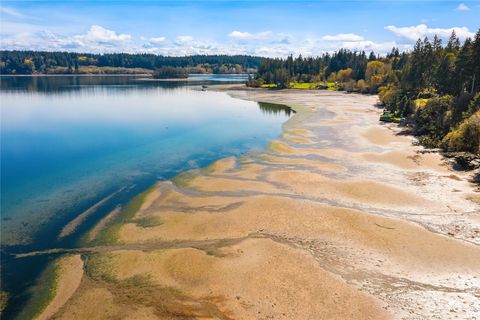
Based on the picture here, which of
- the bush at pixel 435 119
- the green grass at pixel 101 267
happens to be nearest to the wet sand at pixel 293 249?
the green grass at pixel 101 267

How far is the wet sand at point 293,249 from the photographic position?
1858 centimetres

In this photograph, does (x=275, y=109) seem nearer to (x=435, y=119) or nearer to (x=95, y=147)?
(x=435, y=119)

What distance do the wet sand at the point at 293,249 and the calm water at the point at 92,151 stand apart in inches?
193

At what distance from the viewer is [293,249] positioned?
24172 mm

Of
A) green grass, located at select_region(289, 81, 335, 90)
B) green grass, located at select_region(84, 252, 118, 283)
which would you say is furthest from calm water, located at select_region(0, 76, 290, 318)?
green grass, located at select_region(289, 81, 335, 90)

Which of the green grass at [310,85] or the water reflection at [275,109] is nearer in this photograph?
the water reflection at [275,109]

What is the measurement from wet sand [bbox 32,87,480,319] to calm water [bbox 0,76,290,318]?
4910 millimetres

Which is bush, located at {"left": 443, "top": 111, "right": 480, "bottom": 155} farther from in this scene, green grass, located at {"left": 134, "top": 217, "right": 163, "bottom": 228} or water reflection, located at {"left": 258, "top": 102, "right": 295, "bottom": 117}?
water reflection, located at {"left": 258, "top": 102, "right": 295, "bottom": 117}

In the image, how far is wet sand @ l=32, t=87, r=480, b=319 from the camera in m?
18.6

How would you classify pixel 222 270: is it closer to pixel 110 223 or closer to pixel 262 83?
pixel 110 223

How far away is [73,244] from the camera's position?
25500 millimetres

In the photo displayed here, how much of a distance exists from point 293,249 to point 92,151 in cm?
4017

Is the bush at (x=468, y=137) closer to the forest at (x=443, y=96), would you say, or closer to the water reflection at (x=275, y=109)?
the forest at (x=443, y=96)

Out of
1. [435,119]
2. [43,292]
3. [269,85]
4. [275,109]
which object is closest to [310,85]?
[269,85]
